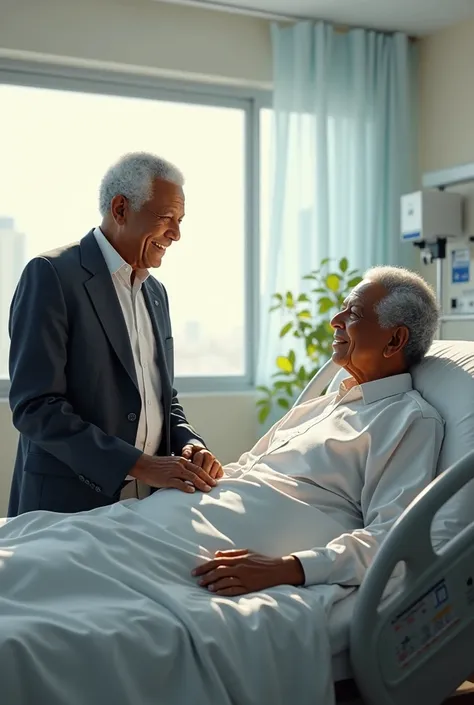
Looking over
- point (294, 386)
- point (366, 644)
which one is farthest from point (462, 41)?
point (366, 644)

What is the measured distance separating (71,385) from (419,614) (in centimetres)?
103

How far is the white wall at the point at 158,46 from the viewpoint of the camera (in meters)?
4.26

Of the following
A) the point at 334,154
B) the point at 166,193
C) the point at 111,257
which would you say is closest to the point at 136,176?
the point at 166,193

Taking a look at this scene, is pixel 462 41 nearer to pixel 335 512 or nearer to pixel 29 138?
pixel 29 138

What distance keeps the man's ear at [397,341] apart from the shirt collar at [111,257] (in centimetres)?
70

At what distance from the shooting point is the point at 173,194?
2373 millimetres

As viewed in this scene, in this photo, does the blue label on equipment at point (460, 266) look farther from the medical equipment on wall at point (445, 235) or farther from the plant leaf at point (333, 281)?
the plant leaf at point (333, 281)

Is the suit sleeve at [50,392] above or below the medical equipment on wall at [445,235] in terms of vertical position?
below

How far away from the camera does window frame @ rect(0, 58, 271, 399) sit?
4.48m

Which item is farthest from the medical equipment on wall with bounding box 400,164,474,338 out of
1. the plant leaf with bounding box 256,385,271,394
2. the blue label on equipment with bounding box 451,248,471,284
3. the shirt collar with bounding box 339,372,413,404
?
the shirt collar with bounding box 339,372,413,404

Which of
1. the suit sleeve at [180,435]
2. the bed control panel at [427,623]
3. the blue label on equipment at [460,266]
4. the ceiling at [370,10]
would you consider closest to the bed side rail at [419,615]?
the bed control panel at [427,623]

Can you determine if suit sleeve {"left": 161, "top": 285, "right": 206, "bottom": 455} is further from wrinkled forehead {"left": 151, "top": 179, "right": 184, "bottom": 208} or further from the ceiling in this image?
the ceiling

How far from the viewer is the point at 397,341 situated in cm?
223

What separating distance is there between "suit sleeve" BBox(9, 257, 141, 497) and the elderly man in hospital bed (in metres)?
0.12
